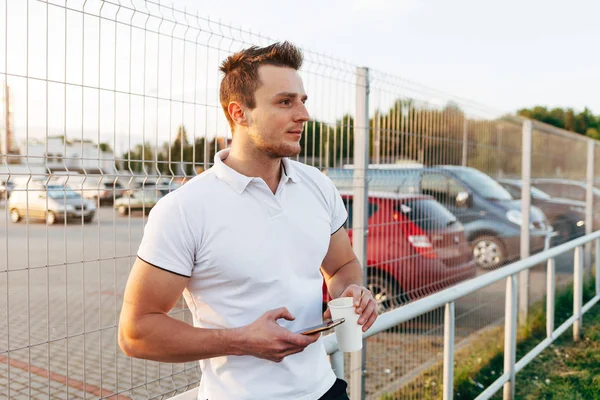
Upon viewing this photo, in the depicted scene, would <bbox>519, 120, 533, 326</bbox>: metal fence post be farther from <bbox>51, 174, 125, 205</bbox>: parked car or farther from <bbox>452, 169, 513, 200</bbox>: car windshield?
<bbox>51, 174, 125, 205</bbox>: parked car

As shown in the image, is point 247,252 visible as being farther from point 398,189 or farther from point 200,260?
point 398,189

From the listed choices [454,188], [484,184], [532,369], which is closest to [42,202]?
[454,188]

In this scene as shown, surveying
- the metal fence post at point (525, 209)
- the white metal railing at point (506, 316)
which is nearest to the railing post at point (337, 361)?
the white metal railing at point (506, 316)

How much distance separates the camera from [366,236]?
3.95m

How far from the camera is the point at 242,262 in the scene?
70.7 inches

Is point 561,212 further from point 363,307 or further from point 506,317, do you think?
point 363,307

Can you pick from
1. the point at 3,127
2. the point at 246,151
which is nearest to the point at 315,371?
the point at 246,151

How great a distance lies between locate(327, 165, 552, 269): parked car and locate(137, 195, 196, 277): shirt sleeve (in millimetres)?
2089

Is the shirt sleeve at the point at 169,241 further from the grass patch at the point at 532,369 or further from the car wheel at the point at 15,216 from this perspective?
the grass patch at the point at 532,369

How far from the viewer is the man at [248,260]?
1698 millimetres

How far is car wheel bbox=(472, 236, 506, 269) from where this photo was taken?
6.54 meters

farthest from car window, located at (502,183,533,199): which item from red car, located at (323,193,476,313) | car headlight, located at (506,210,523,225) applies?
red car, located at (323,193,476,313)

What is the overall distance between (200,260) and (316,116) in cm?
195

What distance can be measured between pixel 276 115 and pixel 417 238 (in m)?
3.05
